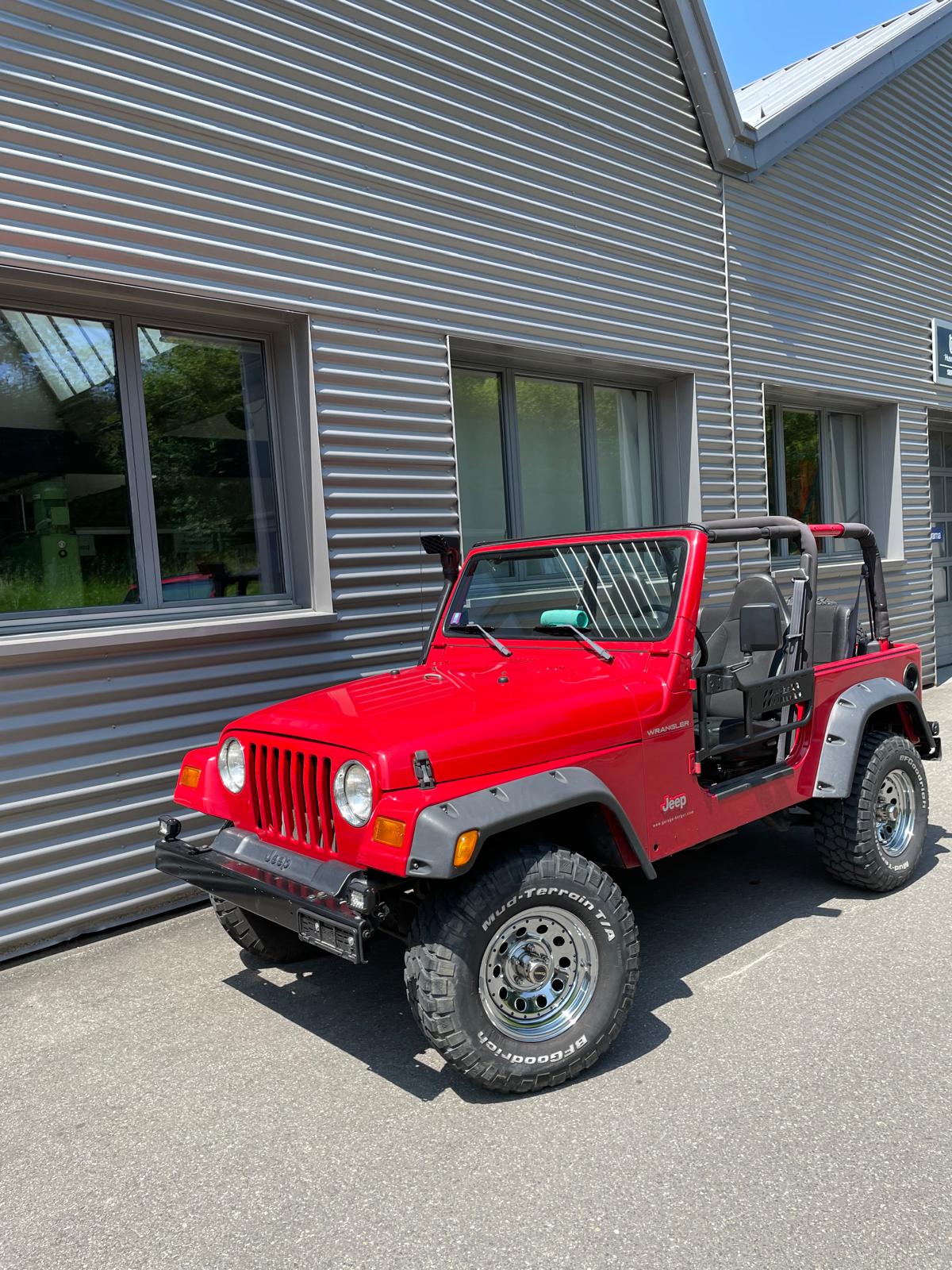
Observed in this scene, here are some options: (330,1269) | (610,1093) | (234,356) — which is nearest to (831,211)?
(234,356)

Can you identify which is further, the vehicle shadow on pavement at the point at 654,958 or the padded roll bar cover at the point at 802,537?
the padded roll bar cover at the point at 802,537

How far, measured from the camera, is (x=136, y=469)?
16.3ft

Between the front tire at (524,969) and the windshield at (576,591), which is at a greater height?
the windshield at (576,591)

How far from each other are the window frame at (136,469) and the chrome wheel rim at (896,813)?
3358 millimetres

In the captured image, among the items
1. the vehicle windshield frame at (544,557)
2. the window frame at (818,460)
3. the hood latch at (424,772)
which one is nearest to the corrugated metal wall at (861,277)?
the window frame at (818,460)

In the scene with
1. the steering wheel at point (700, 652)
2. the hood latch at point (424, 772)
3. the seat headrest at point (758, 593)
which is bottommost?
the hood latch at point (424, 772)

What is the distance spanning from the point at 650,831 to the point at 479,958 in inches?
34.7

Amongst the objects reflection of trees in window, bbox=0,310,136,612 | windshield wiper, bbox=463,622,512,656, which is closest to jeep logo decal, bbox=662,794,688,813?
windshield wiper, bbox=463,622,512,656

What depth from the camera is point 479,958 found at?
2.91 m

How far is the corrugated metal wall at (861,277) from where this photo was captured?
28.4 feet

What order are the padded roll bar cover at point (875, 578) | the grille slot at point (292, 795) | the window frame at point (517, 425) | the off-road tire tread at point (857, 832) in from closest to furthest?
the grille slot at point (292, 795), the off-road tire tread at point (857, 832), the padded roll bar cover at point (875, 578), the window frame at point (517, 425)

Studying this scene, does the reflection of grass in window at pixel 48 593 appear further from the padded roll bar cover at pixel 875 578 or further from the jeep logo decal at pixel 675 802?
the padded roll bar cover at pixel 875 578

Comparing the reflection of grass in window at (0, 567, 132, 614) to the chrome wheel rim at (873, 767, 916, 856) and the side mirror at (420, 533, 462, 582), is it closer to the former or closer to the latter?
the side mirror at (420, 533, 462, 582)

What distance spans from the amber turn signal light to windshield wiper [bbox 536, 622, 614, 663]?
1.26 meters
